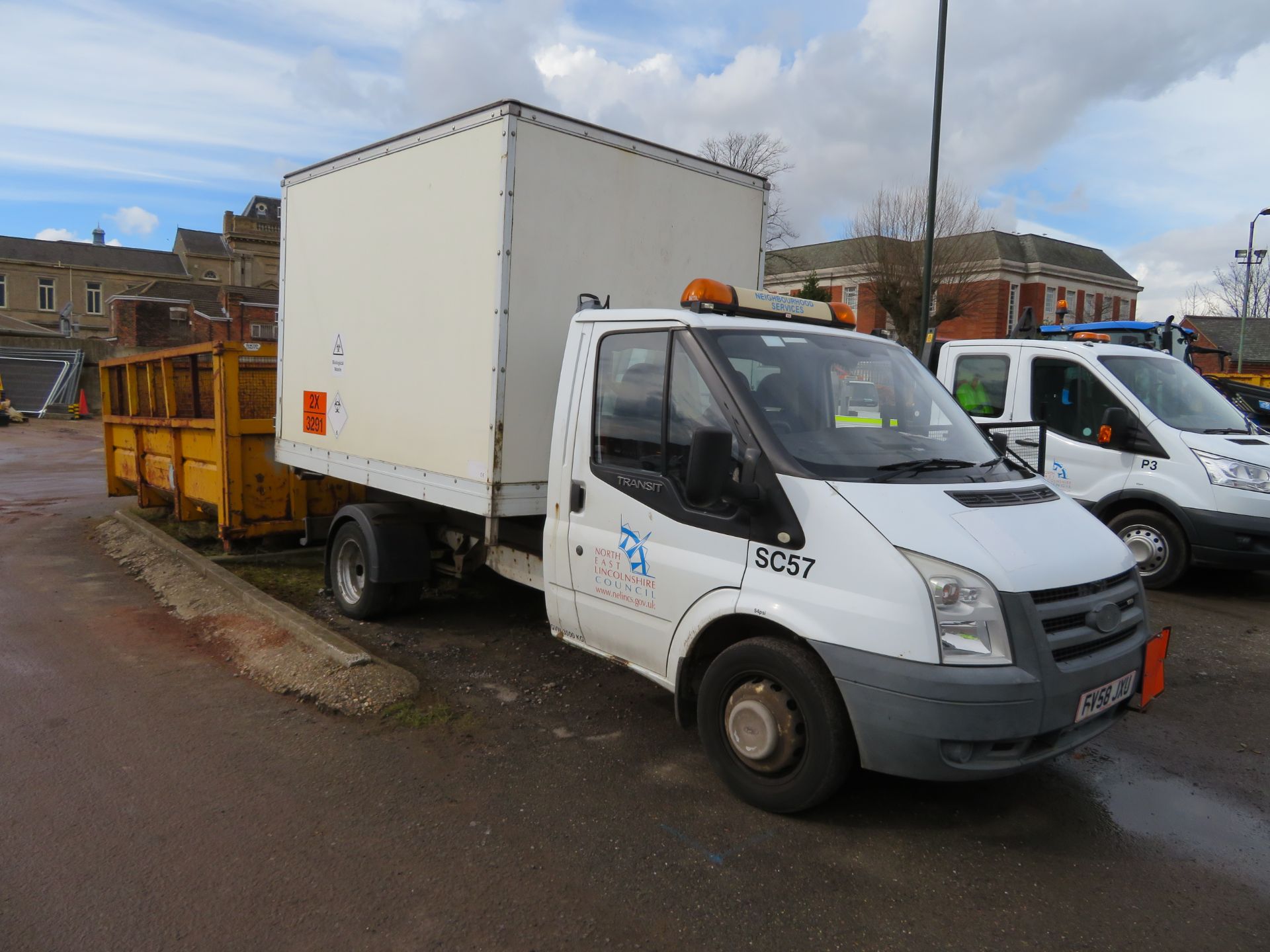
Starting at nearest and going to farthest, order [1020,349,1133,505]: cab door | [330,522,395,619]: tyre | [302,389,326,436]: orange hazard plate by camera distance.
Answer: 1. [330,522,395,619]: tyre
2. [302,389,326,436]: orange hazard plate
3. [1020,349,1133,505]: cab door

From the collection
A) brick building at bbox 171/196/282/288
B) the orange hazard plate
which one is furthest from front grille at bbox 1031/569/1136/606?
brick building at bbox 171/196/282/288

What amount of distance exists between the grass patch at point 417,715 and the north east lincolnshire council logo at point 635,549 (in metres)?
1.41

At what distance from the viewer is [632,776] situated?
4.05 meters

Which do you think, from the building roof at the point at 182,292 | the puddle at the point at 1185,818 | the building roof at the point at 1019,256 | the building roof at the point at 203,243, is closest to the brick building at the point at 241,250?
the building roof at the point at 203,243

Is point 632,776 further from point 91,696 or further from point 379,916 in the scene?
point 91,696

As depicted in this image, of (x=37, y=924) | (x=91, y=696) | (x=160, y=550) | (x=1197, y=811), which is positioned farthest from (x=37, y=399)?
(x=1197, y=811)

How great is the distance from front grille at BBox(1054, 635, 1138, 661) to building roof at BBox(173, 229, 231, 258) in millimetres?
88038

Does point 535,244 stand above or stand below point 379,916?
above

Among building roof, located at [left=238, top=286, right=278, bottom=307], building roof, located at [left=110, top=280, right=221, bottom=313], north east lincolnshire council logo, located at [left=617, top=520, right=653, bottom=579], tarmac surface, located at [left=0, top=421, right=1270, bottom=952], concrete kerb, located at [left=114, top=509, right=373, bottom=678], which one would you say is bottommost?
tarmac surface, located at [left=0, top=421, right=1270, bottom=952]

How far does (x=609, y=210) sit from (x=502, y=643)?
295 cm

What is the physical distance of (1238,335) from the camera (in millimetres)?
46688

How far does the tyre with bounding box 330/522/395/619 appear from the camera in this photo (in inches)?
242

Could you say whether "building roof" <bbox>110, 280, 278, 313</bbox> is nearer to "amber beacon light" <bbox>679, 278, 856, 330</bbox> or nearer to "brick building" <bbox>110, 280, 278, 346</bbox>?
"brick building" <bbox>110, 280, 278, 346</bbox>

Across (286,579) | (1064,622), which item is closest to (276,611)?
(286,579)
